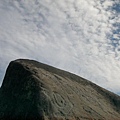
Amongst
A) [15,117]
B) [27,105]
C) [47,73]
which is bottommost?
[15,117]

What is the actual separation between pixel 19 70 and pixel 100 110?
9.65m

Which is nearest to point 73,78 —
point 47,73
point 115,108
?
point 47,73

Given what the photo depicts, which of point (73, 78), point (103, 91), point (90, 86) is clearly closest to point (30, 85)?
point (73, 78)

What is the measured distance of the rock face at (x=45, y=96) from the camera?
20.6 metres

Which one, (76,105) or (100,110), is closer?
(76,105)

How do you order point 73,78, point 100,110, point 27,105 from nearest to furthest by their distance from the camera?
point 27,105, point 100,110, point 73,78

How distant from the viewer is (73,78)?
29250 mm

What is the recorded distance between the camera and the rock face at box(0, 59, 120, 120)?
2056cm

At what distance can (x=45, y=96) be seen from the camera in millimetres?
20891

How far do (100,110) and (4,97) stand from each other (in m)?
10.2

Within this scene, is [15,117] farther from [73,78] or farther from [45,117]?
[73,78]

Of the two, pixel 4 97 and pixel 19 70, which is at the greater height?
pixel 19 70

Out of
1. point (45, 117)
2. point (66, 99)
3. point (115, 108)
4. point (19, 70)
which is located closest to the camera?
point (45, 117)

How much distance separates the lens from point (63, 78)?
26.9 metres
